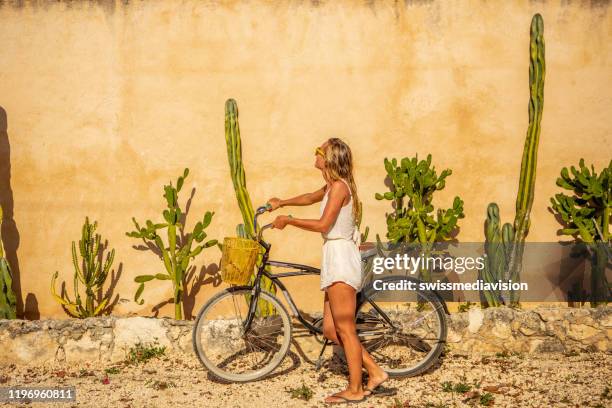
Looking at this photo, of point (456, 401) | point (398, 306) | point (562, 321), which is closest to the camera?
point (456, 401)

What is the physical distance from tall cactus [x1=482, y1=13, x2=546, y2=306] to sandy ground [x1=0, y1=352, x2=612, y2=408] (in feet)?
2.41

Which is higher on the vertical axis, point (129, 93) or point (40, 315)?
point (129, 93)

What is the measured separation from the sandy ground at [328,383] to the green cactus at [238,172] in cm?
102

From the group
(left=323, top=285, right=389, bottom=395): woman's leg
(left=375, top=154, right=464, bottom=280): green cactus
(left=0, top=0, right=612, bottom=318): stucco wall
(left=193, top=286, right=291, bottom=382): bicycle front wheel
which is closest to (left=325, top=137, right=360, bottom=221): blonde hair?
(left=323, top=285, right=389, bottom=395): woman's leg

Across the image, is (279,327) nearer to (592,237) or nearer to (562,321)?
(562,321)

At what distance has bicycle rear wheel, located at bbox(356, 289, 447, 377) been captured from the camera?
5.36m

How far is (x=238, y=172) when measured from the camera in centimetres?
639

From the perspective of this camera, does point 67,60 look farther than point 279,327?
Yes

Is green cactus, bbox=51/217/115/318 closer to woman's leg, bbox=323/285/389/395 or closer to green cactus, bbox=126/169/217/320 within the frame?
green cactus, bbox=126/169/217/320

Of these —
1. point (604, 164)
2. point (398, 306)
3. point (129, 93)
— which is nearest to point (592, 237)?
point (604, 164)

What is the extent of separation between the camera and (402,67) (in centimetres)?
661

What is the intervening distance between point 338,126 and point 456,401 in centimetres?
270

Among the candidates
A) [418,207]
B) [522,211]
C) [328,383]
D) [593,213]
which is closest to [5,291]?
[328,383]

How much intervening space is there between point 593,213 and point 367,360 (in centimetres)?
268
